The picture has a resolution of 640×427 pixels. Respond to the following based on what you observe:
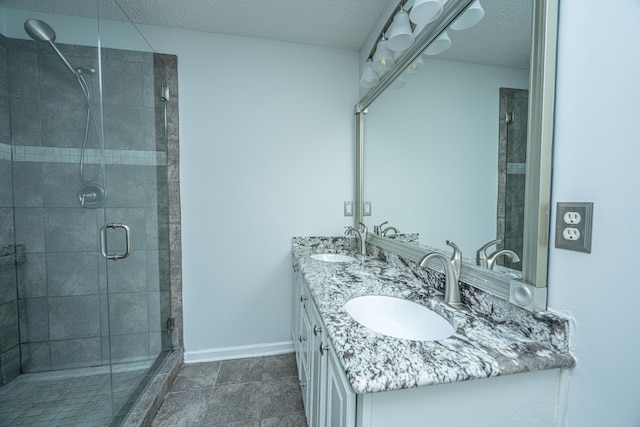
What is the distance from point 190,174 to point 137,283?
0.84 metres

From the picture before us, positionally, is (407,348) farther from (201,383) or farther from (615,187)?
(201,383)

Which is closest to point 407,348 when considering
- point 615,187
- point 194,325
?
point 615,187

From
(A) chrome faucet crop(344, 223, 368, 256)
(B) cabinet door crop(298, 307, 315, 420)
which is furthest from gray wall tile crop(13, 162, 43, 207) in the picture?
(A) chrome faucet crop(344, 223, 368, 256)

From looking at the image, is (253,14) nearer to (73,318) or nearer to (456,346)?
(456,346)

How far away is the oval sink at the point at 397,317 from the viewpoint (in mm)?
870

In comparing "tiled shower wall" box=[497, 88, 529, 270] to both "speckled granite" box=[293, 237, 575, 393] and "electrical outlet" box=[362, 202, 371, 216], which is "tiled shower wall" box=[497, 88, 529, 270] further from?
"electrical outlet" box=[362, 202, 371, 216]

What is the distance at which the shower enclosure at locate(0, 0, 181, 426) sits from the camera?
140 centimetres

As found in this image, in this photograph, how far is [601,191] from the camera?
0.55m

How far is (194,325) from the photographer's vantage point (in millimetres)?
1860

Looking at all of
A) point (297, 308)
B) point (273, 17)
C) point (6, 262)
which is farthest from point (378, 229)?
point (6, 262)

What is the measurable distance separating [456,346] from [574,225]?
426mm

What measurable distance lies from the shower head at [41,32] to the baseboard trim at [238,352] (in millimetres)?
2075

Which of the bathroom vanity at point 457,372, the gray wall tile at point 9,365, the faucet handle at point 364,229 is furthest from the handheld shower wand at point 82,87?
the faucet handle at point 364,229

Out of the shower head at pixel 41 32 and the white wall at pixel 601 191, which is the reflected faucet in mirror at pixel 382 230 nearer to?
the white wall at pixel 601 191
